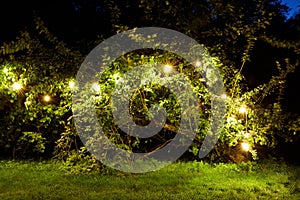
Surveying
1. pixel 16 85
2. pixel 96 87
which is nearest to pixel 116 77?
pixel 96 87

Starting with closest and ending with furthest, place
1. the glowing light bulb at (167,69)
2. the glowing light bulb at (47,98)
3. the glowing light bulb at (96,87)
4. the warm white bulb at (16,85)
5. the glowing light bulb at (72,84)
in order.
→ 1. the glowing light bulb at (96,87)
2. the glowing light bulb at (167,69)
3. the glowing light bulb at (72,84)
4. the warm white bulb at (16,85)
5. the glowing light bulb at (47,98)

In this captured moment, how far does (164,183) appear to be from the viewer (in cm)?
750

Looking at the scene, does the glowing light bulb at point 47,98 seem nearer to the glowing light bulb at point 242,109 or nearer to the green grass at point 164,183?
the green grass at point 164,183

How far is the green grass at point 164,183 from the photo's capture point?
677 cm

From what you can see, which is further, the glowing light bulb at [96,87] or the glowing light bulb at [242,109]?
the glowing light bulb at [242,109]

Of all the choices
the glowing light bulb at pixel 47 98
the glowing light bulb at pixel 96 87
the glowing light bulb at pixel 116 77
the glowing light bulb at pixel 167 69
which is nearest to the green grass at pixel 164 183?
the glowing light bulb at pixel 47 98

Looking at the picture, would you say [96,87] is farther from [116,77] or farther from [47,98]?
[47,98]

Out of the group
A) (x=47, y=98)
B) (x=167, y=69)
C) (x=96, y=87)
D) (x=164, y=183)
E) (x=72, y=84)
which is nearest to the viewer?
(x=164, y=183)

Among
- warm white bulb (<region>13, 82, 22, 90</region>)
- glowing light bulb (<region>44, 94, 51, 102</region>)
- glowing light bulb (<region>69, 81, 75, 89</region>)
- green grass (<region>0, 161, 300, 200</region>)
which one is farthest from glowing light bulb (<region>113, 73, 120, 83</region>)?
warm white bulb (<region>13, 82, 22, 90</region>)

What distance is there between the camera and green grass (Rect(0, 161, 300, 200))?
6770 mm

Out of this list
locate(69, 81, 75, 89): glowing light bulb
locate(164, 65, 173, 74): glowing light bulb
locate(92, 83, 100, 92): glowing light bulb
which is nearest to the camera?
locate(92, 83, 100, 92): glowing light bulb

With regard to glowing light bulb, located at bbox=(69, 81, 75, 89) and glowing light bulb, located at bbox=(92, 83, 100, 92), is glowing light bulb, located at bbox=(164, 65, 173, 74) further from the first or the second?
glowing light bulb, located at bbox=(69, 81, 75, 89)

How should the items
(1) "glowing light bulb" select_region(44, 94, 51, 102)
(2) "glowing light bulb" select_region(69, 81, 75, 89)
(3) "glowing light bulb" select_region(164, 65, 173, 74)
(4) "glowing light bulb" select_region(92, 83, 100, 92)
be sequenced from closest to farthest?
(4) "glowing light bulb" select_region(92, 83, 100, 92) < (3) "glowing light bulb" select_region(164, 65, 173, 74) < (2) "glowing light bulb" select_region(69, 81, 75, 89) < (1) "glowing light bulb" select_region(44, 94, 51, 102)

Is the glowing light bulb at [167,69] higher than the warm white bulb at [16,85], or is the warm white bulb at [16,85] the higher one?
the glowing light bulb at [167,69]
